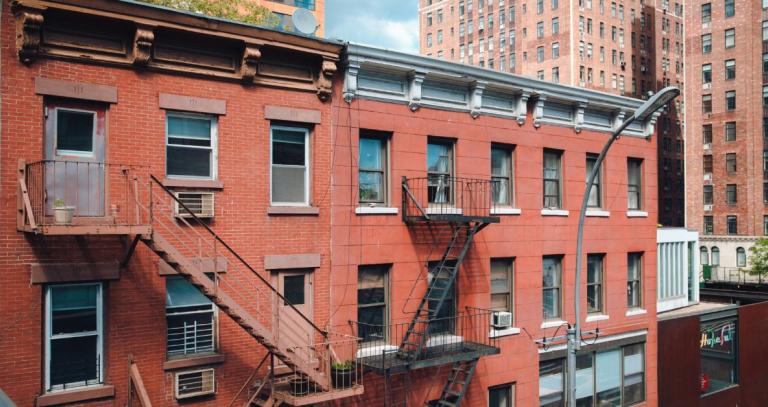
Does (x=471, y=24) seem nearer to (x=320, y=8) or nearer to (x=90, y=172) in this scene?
(x=320, y=8)

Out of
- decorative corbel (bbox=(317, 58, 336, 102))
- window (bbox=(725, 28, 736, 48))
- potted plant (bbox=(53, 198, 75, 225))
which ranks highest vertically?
window (bbox=(725, 28, 736, 48))

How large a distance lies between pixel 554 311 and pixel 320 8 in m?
46.2

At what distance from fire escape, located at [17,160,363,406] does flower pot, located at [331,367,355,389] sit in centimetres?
3

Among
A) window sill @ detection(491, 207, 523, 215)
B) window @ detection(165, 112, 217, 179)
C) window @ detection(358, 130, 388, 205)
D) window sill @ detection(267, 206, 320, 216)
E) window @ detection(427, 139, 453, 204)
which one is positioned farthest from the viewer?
window sill @ detection(491, 207, 523, 215)

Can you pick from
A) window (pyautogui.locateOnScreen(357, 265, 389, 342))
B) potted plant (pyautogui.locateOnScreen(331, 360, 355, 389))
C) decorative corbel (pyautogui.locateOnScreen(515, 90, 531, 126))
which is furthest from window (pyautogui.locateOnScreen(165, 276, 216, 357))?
decorative corbel (pyautogui.locateOnScreen(515, 90, 531, 126))

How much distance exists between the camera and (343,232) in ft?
48.6

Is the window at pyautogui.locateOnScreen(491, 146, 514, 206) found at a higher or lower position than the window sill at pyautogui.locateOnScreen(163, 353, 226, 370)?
higher

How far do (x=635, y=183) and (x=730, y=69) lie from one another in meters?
59.8

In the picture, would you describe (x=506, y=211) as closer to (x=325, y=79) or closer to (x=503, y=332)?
(x=503, y=332)

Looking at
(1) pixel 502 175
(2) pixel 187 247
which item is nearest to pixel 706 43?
(1) pixel 502 175

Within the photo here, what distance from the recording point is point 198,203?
12914 millimetres

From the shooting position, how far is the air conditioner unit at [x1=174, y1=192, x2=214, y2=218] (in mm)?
12742

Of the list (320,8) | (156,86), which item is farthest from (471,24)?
(156,86)

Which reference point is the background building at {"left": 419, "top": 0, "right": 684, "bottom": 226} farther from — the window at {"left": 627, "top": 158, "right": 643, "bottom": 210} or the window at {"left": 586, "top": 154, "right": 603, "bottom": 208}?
the window at {"left": 586, "top": 154, "right": 603, "bottom": 208}
